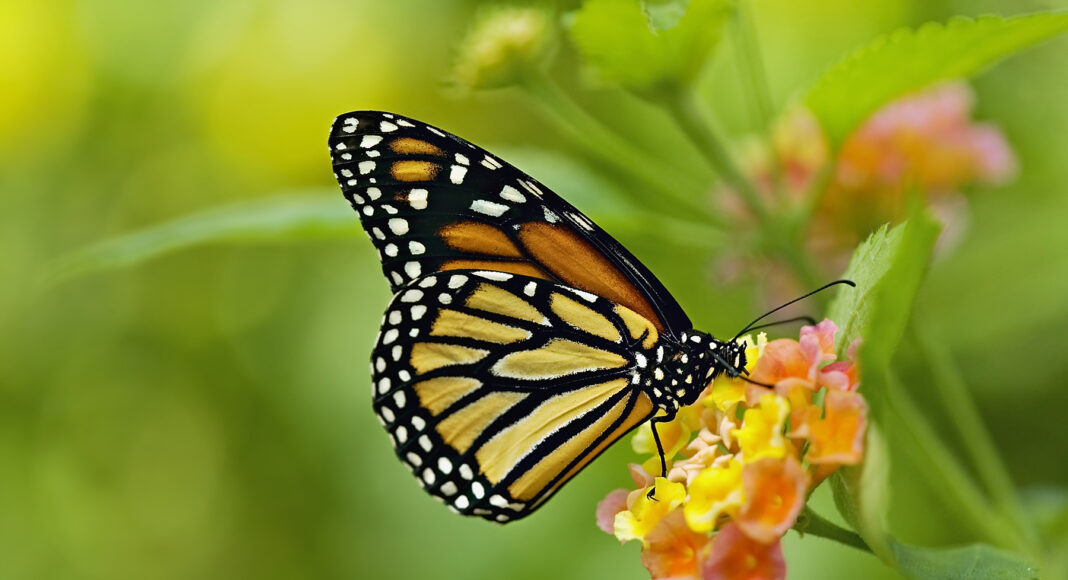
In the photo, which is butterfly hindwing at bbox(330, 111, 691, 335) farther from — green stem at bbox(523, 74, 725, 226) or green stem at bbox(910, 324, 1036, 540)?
green stem at bbox(910, 324, 1036, 540)

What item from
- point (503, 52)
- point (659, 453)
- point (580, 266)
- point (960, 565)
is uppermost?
point (503, 52)

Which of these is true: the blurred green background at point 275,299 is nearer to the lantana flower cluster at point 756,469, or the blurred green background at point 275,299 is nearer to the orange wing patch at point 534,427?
the orange wing patch at point 534,427

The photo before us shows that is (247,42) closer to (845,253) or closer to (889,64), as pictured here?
(845,253)

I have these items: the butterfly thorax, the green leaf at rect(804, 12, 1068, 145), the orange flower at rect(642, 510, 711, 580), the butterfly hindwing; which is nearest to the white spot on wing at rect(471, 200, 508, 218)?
the butterfly hindwing

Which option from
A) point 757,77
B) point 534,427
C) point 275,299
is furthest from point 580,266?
point 275,299

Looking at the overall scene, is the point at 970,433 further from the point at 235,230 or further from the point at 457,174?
the point at 235,230

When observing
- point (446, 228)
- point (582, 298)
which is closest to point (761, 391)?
point (582, 298)
